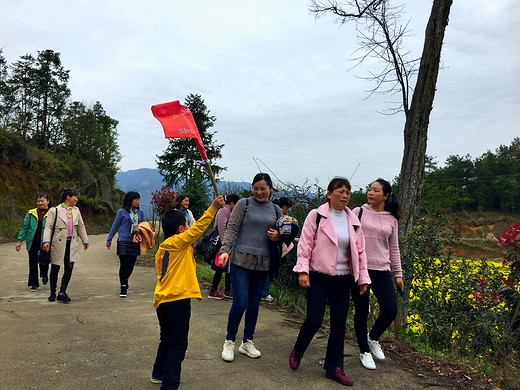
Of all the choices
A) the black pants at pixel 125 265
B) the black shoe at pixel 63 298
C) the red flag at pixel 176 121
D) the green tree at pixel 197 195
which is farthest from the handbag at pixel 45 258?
the green tree at pixel 197 195

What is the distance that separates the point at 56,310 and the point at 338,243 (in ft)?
14.7

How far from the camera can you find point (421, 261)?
5000mm

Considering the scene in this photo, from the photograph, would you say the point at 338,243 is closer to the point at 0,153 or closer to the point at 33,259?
the point at 33,259

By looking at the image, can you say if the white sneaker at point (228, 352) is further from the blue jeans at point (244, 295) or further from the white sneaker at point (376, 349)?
the white sneaker at point (376, 349)

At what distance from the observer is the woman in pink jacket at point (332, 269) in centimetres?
351

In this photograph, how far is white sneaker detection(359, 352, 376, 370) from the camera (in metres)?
3.84

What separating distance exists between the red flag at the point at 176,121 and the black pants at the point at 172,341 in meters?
1.53

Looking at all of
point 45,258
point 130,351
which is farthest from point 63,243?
point 130,351

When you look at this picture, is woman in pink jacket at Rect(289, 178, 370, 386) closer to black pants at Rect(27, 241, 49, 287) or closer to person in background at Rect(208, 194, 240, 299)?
person in background at Rect(208, 194, 240, 299)

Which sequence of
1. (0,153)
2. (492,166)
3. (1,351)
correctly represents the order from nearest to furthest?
(1,351), (0,153), (492,166)

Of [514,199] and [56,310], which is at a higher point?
[514,199]

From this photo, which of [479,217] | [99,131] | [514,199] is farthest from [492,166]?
[99,131]

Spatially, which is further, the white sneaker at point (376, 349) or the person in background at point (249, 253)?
the white sneaker at point (376, 349)

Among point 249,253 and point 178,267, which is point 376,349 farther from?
point 178,267
